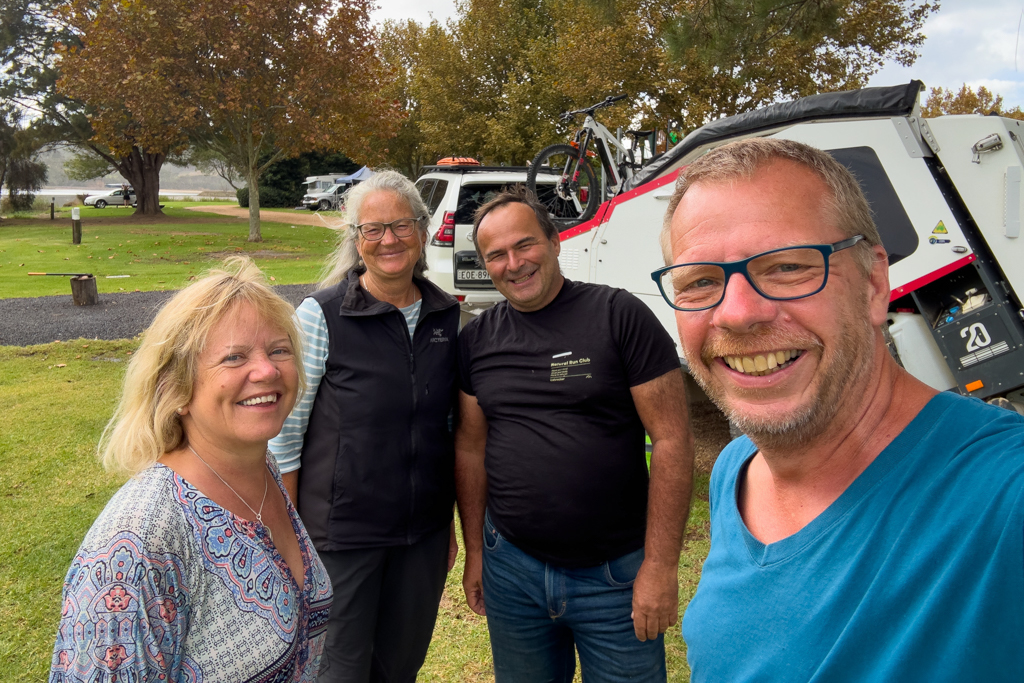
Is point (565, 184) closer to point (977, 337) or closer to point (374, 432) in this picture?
point (977, 337)

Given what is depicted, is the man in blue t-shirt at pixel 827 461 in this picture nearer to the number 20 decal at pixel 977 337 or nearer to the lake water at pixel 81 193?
the number 20 decal at pixel 977 337

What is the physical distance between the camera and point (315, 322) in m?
2.39

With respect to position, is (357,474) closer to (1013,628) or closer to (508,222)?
(508,222)

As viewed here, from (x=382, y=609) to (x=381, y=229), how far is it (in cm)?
137

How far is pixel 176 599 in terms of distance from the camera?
4.89 ft

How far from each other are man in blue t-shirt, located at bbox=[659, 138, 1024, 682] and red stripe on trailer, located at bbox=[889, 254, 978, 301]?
3.18m

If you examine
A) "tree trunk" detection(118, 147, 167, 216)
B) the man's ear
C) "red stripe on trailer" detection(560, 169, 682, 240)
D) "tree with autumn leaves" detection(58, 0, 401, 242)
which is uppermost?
"tree trunk" detection(118, 147, 167, 216)

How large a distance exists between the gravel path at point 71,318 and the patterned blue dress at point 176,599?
8072 millimetres

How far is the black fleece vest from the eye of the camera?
2.34 metres

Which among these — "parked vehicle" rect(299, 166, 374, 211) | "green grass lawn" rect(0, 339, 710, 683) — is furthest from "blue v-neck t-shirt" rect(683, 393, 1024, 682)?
"parked vehicle" rect(299, 166, 374, 211)

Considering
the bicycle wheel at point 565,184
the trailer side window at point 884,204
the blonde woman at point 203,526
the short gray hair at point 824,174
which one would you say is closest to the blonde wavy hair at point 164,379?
the blonde woman at point 203,526

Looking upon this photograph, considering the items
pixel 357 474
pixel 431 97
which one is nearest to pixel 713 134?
pixel 357 474

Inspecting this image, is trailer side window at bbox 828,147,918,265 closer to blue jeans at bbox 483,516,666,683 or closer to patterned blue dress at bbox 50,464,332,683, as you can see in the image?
blue jeans at bbox 483,516,666,683

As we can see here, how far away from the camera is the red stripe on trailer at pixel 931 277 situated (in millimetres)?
3816
